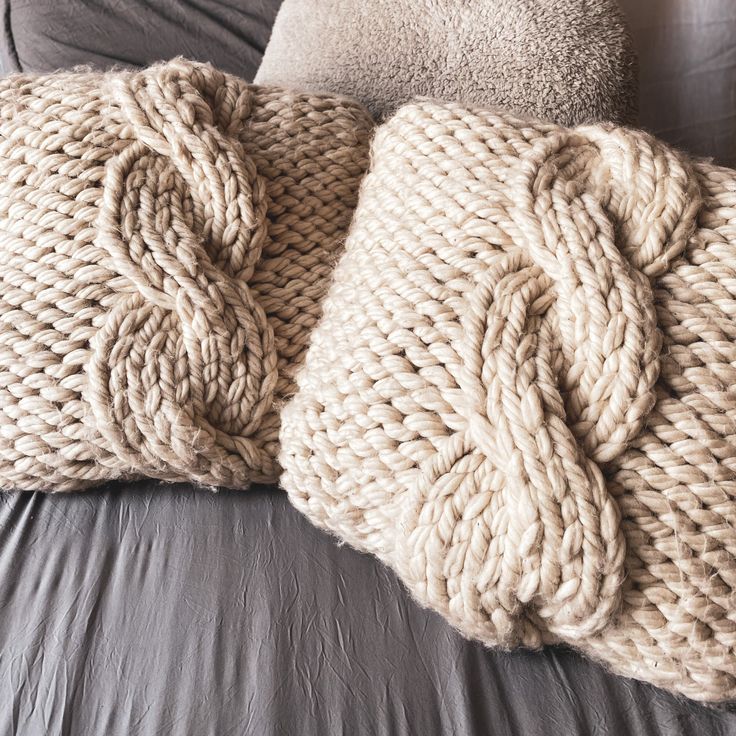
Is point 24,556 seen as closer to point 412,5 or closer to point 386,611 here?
point 386,611

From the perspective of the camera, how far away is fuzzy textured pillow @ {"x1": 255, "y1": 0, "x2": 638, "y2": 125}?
58cm

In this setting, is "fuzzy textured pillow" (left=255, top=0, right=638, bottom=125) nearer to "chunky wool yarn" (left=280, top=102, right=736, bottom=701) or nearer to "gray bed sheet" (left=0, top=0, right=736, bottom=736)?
"chunky wool yarn" (left=280, top=102, right=736, bottom=701)

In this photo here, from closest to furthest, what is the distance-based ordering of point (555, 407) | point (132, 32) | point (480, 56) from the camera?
point (555, 407), point (480, 56), point (132, 32)

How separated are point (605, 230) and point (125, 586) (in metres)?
0.41

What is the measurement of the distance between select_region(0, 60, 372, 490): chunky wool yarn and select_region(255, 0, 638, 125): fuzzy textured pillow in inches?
6.5

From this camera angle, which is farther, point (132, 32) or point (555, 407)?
point (132, 32)

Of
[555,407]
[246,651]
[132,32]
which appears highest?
[132,32]

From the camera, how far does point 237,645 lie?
0.45 metres

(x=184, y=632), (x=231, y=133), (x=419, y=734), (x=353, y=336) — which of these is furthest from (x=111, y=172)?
(x=419, y=734)

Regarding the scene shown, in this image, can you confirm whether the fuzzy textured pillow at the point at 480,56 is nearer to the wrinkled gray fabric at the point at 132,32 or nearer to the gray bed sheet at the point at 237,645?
the wrinkled gray fabric at the point at 132,32

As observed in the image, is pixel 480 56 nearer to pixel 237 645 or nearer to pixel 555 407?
pixel 555 407

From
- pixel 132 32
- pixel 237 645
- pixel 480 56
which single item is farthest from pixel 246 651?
pixel 132 32

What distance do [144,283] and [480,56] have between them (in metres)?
0.36

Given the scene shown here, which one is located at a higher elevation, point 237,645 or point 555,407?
point 555,407
